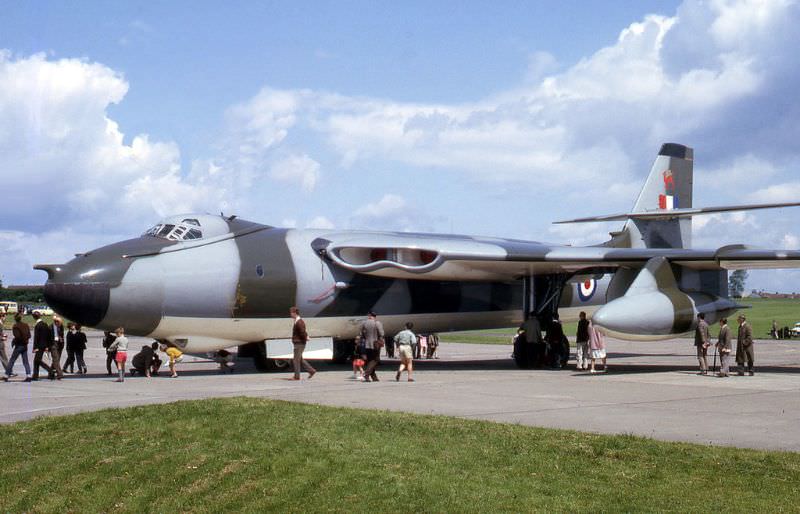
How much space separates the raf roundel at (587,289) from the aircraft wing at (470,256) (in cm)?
401

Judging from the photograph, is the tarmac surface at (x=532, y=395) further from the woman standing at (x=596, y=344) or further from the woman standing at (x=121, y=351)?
the woman standing at (x=596, y=344)

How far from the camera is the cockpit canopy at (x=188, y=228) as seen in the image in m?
19.2

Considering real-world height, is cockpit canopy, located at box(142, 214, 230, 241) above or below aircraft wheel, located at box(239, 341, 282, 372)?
above

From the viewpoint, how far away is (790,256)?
20578 millimetres

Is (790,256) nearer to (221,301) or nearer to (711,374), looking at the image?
(711,374)

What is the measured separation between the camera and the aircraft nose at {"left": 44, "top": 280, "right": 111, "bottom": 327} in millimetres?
17406

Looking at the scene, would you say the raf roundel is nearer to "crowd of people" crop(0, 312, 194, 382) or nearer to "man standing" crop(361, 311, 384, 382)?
"man standing" crop(361, 311, 384, 382)

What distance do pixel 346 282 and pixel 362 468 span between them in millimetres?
12537

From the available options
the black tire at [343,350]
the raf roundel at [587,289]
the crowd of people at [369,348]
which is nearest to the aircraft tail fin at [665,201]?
the raf roundel at [587,289]

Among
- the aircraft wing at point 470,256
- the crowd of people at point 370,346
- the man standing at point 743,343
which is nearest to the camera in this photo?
the crowd of people at point 370,346

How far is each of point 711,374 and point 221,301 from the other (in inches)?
426

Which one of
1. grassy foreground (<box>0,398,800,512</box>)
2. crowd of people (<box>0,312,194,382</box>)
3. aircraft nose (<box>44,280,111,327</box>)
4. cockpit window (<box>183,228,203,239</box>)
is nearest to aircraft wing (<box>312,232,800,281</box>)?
cockpit window (<box>183,228,203,239</box>)

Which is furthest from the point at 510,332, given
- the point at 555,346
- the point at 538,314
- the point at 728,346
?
the point at 728,346

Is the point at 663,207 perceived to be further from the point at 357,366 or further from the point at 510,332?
the point at 510,332
